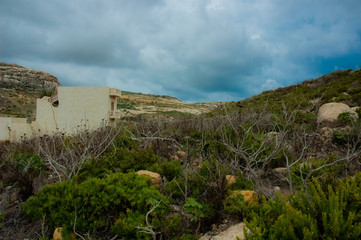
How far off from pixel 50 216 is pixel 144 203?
4.18 feet

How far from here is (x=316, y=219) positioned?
8.19ft

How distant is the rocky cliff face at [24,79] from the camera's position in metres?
61.2

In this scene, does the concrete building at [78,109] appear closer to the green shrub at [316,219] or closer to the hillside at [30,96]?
the green shrub at [316,219]

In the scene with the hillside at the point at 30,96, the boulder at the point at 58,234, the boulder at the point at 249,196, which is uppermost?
the hillside at the point at 30,96

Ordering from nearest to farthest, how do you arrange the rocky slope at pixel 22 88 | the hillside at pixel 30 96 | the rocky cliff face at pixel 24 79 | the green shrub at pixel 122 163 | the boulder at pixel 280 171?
the boulder at pixel 280 171 → the green shrub at pixel 122 163 → the hillside at pixel 30 96 → the rocky slope at pixel 22 88 → the rocky cliff face at pixel 24 79

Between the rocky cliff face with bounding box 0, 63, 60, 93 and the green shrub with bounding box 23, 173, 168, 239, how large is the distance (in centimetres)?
6561

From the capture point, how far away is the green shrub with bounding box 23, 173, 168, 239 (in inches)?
128

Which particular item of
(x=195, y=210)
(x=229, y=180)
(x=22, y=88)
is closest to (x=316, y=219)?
(x=195, y=210)

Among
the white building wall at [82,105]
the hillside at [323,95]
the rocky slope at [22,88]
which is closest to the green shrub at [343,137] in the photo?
the hillside at [323,95]

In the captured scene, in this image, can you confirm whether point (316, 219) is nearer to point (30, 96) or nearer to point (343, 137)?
point (343, 137)

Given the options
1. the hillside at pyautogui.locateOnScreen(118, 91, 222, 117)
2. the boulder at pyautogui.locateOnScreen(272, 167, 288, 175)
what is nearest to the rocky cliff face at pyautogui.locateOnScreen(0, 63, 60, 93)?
the hillside at pyautogui.locateOnScreen(118, 91, 222, 117)

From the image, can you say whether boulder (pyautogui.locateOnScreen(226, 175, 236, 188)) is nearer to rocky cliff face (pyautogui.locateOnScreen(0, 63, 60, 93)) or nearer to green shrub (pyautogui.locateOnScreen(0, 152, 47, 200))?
green shrub (pyautogui.locateOnScreen(0, 152, 47, 200))

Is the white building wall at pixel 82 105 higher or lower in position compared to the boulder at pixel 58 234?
higher

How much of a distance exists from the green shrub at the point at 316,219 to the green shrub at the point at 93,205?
51.4 inches
